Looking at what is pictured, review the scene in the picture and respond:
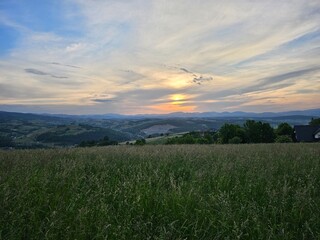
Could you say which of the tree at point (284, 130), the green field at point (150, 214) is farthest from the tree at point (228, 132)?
the green field at point (150, 214)

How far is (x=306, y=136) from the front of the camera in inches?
2694

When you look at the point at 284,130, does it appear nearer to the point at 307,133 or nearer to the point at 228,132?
the point at 307,133

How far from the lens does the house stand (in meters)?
68.1

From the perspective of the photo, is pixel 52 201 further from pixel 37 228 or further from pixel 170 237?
pixel 170 237

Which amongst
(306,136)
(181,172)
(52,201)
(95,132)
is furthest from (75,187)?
(95,132)

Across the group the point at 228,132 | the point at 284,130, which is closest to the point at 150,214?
the point at 228,132

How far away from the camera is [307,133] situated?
69.2 m

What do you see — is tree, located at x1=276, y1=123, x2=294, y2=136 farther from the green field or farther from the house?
the green field


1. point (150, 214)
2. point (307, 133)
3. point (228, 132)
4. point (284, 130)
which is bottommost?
point (307, 133)

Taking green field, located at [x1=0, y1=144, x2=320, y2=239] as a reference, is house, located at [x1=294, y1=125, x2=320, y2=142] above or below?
below

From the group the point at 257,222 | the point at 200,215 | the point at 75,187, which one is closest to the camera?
the point at 257,222

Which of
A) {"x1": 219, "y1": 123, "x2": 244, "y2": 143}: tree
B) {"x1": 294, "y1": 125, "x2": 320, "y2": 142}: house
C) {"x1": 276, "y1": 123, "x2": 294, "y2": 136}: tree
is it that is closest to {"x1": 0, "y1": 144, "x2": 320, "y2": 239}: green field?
{"x1": 219, "y1": 123, "x2": 244, "y2": 143}: tree

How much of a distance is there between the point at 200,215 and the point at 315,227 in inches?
58.8

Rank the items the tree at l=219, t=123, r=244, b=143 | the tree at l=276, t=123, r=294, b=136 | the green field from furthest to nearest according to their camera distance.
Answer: the tree at l=276, t=123, r=294, b=136
the tree at l=219, t=123, r=244, b=143
the green field
